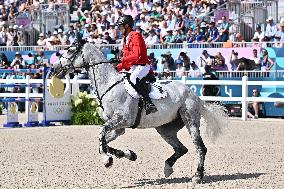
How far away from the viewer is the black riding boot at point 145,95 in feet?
39.7

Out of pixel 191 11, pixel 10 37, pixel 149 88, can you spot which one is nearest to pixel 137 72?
pixel 149 88

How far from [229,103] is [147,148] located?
30.7ft

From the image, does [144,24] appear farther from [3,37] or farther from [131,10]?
[3,37]

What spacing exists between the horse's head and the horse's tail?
2014mm

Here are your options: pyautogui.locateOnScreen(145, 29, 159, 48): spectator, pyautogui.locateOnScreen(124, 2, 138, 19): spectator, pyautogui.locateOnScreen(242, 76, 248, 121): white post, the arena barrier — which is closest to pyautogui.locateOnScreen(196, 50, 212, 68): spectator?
pyautogui.locateOnScreen(242, 76, 248, 121): white post

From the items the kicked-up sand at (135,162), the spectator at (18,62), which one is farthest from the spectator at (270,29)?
the spectator at (18,62)

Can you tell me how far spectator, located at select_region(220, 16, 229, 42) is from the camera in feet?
90.2

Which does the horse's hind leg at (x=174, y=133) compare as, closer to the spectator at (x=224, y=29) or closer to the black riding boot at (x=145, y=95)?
the black riding boot at (x=145, y=95)

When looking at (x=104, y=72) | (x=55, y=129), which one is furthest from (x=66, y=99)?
(x=104, y=72)

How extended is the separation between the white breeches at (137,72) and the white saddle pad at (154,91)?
0.36 ft

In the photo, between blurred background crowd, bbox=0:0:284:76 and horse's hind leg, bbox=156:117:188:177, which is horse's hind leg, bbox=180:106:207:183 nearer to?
horse's hind leg, bbox=156:117:188:177

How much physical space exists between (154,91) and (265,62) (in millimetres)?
13597

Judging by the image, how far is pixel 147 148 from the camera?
54.4ft

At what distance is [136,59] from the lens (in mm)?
12094
